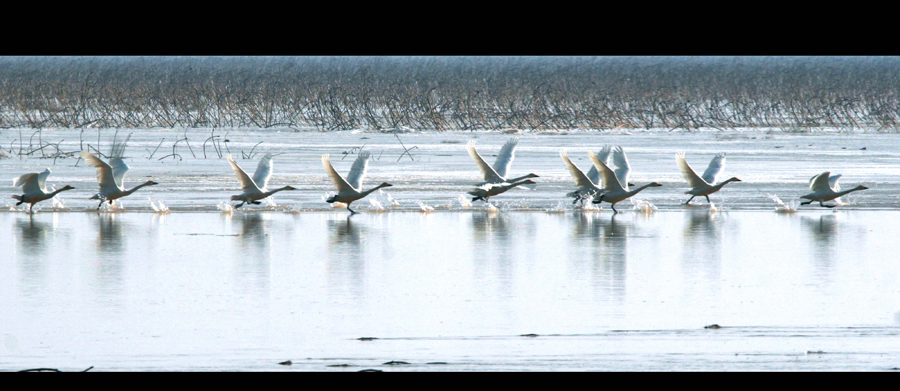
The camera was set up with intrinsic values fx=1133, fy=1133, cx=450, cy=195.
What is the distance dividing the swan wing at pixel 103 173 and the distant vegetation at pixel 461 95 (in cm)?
1688

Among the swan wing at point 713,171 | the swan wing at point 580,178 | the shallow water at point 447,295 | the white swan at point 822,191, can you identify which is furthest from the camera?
the swan wing at point 713,171

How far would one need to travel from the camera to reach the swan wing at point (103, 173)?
1420cm

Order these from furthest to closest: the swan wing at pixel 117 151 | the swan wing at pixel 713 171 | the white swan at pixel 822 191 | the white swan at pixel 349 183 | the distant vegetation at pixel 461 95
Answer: the distant vegetation at pixel 461 95 < the swan wing at pixel 117 151 < the swan wing at pixel 713 171 < the white swan at pixel 822 191 < the white swan at pixel 349 183

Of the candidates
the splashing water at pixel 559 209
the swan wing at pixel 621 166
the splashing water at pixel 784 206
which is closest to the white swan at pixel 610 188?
the splashing water at pixel 559 209

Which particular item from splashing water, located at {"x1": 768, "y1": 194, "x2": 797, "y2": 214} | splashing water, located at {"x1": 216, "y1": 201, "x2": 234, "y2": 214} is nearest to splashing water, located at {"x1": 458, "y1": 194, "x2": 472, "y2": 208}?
splashing water, located at {"x1": 216, "y1": 201, "x2": 234, "y2": 214}

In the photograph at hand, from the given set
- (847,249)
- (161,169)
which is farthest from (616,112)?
(847,249)

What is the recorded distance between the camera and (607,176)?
14.6m

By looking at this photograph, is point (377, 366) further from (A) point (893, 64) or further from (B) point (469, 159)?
(A) point (893, 64)

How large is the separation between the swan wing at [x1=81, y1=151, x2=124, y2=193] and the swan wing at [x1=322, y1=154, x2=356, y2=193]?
2.67 m

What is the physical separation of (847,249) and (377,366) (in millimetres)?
6429

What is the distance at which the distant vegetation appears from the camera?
108 ft

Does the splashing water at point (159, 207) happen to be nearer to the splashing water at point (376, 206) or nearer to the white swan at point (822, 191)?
the splashing water at point (376, 206)

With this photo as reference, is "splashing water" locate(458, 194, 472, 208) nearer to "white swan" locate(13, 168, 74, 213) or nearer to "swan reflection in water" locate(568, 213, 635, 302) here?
"swan reflection in water" locate(568, 213, 635, 302)

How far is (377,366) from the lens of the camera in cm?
627
